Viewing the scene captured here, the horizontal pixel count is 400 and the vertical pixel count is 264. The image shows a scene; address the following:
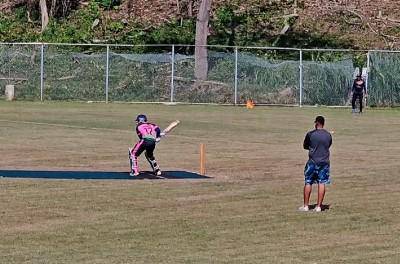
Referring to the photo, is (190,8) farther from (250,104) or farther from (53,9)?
(250,104)

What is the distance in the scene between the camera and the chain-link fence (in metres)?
52.1

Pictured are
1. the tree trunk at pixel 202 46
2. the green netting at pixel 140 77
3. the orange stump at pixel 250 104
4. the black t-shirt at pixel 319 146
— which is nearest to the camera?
the black t-shirt at pixel 319 146

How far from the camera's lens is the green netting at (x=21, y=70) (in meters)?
53.1

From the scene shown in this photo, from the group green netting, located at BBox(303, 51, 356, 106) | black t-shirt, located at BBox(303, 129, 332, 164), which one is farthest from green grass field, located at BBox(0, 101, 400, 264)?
green netting, located at BBox(303, 51, 356, 106)

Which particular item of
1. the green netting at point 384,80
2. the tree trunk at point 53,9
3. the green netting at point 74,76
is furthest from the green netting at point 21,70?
the green netting at point 384,80

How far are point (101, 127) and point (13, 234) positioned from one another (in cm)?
2056

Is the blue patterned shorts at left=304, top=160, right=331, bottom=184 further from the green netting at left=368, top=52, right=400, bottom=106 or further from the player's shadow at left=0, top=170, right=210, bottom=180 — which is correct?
the green netting at left=368, top=52, right=400, bottom=106

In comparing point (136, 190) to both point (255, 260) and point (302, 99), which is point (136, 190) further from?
point (302, 99)

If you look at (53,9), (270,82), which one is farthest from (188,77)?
(53,9)

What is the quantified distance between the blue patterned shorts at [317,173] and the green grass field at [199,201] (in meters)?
0.54

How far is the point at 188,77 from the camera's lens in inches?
2072

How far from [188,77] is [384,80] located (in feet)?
27.8

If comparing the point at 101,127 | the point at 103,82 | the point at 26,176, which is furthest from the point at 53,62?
the point at 26,176

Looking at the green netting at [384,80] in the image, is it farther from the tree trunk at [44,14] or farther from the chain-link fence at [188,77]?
the tree trunk at [44,14]
